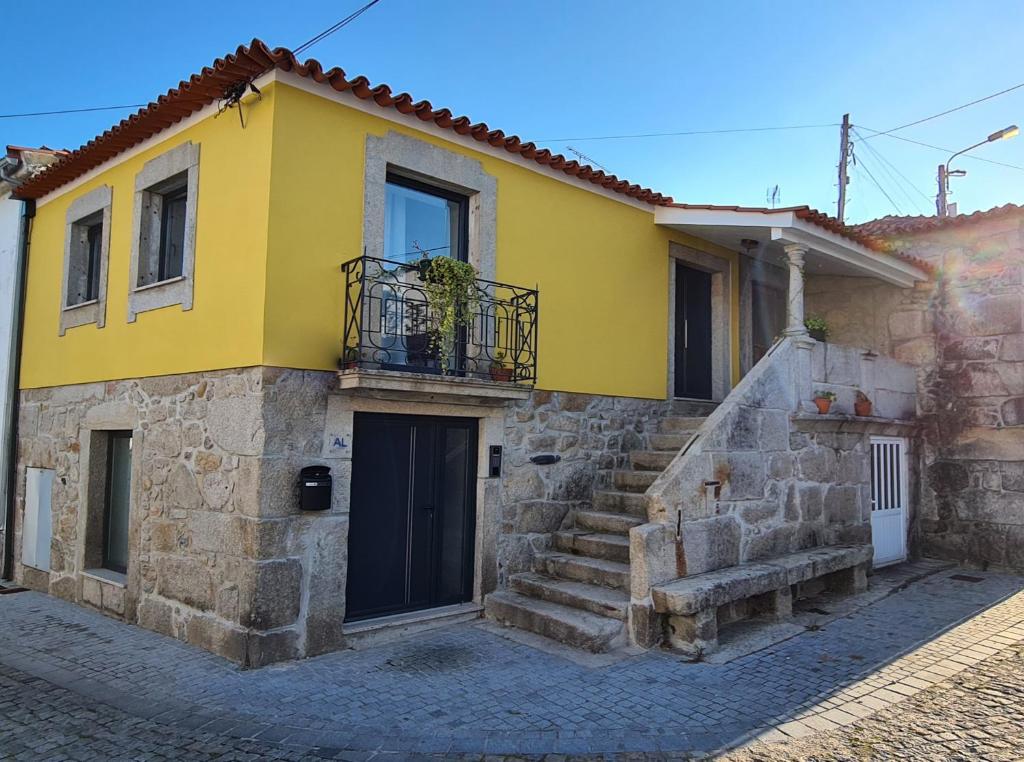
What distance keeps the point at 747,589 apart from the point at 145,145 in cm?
691

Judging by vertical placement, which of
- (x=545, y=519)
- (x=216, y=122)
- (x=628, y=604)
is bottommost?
(x=628, y=604)

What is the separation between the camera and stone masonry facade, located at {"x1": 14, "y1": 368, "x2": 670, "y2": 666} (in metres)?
5.43

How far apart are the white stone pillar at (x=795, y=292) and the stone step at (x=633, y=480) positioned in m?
2.24

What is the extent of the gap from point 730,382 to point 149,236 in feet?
22.3

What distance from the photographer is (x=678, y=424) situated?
8125 mm

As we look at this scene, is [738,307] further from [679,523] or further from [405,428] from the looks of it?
[405,428]

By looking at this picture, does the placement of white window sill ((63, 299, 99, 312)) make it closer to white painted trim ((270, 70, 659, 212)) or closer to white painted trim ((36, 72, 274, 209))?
white painted trim ((36, 72, 274, 209))

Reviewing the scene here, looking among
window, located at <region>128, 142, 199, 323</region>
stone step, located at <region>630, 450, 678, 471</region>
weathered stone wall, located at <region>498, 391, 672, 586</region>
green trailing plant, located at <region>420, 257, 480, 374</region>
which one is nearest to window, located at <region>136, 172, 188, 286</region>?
window, located at <region>128, 142, 199, 323</region>

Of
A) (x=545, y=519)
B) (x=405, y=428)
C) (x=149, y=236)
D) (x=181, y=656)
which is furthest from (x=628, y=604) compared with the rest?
(x=149, y=236)

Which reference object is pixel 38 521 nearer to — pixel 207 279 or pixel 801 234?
pixel 207 279

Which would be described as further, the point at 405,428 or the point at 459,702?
the point at 405,428

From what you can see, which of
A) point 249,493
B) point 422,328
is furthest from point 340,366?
point 249,493

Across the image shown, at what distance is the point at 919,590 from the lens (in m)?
7.91

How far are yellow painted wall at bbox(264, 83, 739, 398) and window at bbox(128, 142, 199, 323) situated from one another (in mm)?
1665
